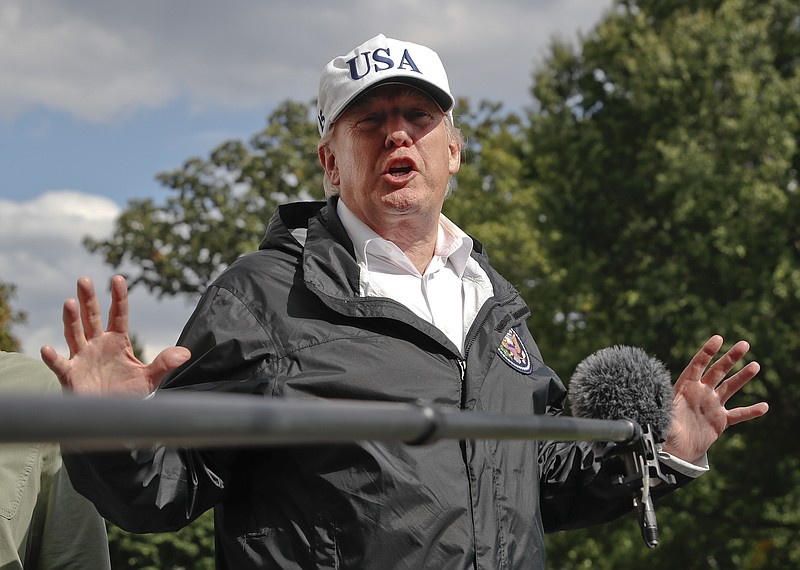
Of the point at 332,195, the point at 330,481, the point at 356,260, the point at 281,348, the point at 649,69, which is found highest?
the point at 649,69

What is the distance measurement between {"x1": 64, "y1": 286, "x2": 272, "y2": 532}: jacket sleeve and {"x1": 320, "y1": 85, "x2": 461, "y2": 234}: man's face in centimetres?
54

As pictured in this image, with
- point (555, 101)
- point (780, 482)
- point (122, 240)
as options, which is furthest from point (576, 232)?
point (122, 240)

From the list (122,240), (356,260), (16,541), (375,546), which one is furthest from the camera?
(122,240)

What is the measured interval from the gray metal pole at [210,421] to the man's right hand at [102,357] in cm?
73

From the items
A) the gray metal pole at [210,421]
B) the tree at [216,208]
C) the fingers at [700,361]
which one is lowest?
the gray metal pole at [210,421]

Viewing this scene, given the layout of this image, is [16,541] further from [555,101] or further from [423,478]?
[555,101]

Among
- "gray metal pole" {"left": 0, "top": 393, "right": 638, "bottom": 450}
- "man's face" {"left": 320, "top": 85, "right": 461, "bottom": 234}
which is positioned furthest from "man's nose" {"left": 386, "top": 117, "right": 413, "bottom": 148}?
"gray metal pole" {"left": 0, "top": 393, "right": 638, "bottom": 450}

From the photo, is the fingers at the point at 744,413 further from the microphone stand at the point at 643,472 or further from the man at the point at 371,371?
the microphone stand at the point at 643,472

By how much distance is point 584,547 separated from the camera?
700 inches

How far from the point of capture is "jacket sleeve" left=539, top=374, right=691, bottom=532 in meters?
3.18

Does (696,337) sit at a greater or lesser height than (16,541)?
greater

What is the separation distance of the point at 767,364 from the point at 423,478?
13.3 m

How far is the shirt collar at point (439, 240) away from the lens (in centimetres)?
305

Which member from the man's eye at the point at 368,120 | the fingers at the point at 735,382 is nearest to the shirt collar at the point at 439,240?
the man's eye at the point at 368,120
